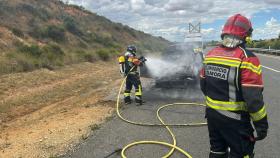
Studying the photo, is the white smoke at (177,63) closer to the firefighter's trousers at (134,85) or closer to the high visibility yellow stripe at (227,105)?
the firefighter's trousers at (134,85)

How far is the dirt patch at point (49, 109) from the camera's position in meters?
7.38

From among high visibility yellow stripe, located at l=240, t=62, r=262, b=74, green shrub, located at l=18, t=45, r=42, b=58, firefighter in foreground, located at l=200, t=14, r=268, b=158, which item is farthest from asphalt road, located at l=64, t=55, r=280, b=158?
green shrub, located at l=18, t=45, r=42, b=58

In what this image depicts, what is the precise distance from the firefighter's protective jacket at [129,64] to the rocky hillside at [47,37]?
7416mm

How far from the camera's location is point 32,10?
1480 inches

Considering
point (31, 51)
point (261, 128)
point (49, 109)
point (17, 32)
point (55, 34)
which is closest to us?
point (261, 128)

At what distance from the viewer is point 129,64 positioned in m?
11.5

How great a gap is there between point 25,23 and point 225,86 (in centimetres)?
3175

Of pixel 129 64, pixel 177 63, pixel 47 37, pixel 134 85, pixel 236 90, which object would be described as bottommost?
pixel 134 85

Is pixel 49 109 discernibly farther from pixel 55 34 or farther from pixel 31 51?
pixel 55 34

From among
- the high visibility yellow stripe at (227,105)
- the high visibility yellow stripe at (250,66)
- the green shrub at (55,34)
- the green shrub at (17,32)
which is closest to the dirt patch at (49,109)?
the high visibility yellow stripe at (227,105)

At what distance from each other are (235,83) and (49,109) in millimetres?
8284

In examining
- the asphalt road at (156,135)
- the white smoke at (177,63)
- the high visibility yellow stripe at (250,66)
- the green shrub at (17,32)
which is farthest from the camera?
the green shrub at (17,32)

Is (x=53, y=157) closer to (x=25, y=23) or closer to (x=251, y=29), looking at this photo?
(x=251, y=29)

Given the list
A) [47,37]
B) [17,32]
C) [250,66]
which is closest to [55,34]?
[47,37]
